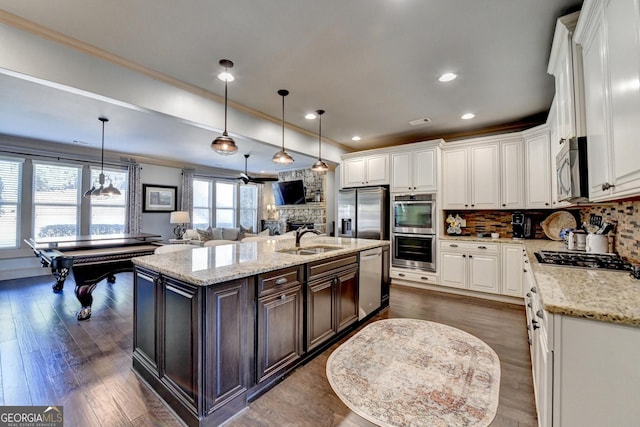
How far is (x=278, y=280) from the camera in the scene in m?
2.03

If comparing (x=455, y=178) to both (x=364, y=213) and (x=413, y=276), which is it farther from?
(x=413, y=276)

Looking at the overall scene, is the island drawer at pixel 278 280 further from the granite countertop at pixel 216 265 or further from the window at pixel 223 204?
the window at pixel 223 204

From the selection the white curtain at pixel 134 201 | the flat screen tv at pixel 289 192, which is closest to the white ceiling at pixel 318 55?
the white curtain at pixel 134 201

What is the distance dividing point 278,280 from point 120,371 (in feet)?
5.07

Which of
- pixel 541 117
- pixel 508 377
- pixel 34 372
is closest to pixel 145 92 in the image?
pixel 34 372

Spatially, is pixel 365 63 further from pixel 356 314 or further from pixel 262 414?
pixel 262 414

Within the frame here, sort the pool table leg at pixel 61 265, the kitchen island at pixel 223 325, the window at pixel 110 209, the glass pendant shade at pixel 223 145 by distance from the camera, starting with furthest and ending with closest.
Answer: the window at pixel 110 209
the pool table leg at pixel 61 265
the glass pendant shade at pixel 223 145
the kitchen island at pixel 223 325

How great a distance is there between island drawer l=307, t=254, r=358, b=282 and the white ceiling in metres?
1.94

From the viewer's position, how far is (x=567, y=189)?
6.43ft

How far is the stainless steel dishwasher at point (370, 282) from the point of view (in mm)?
3122

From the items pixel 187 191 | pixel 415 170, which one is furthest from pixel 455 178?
pixel 187 191

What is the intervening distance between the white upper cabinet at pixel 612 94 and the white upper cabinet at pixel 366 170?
345 centimetres

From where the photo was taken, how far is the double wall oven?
4555mm

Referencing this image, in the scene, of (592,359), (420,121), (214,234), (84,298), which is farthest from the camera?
(214,234)
